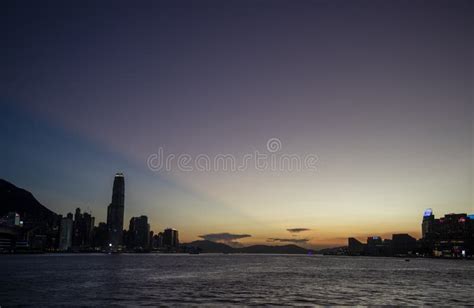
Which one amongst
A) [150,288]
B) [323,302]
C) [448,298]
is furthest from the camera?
[150,288]

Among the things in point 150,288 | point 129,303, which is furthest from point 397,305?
point 150,288

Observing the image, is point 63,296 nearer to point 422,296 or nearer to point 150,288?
point 150,288

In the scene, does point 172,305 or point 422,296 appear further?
point 422,296

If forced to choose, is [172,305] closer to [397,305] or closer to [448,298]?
[397,305]

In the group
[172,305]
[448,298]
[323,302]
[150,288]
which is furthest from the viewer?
[150,288]

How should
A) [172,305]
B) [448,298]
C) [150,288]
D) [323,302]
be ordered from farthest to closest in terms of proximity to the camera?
1. [150,288]
2. [448,298]
3. [323,302]
4. [172,305]

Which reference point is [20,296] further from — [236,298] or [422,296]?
[422,296]

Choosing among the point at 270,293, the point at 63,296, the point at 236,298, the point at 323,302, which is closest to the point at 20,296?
the point at 63,296

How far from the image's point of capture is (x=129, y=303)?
185 feet

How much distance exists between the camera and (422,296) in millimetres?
69000

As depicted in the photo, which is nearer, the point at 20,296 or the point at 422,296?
the point at 20,296

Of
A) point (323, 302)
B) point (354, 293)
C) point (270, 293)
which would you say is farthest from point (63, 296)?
point (354, 293)

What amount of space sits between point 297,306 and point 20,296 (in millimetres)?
40766

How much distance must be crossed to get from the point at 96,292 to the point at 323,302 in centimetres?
3682
